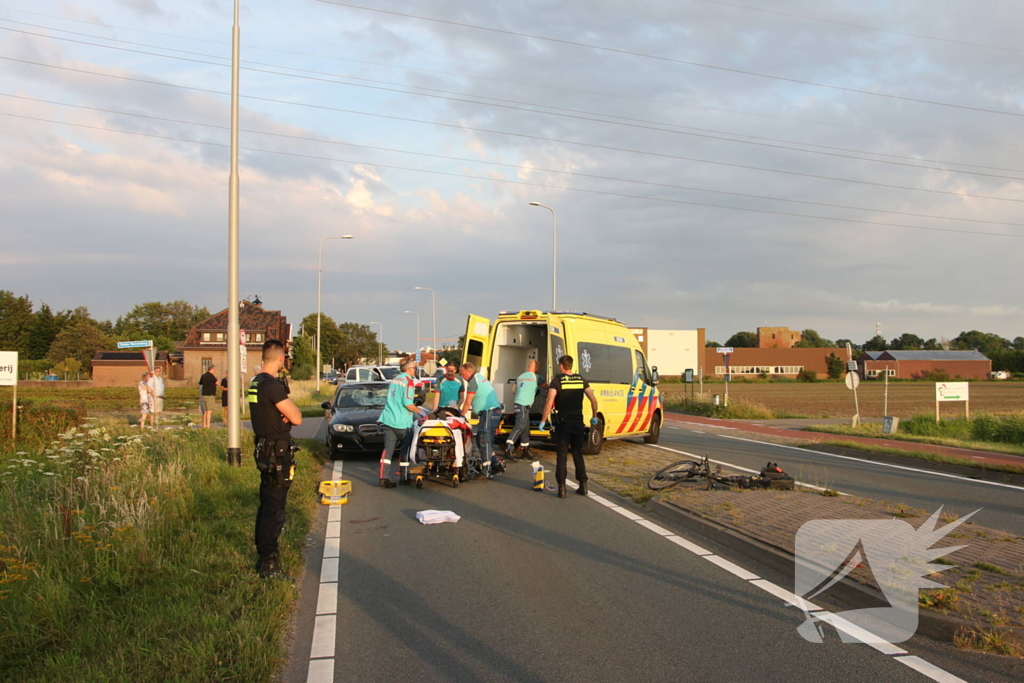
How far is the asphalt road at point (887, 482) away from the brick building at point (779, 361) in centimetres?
10142

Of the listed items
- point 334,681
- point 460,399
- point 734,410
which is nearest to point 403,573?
point 334,681

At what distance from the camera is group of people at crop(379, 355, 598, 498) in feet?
33.5

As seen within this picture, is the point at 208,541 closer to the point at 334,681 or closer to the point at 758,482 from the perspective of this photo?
the point at 334,681

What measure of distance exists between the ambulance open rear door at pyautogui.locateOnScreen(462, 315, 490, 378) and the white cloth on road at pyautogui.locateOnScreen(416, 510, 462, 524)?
6484mm

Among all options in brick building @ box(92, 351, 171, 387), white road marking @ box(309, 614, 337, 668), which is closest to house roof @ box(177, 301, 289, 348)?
brick building @ box(92, 351, 171, 387)

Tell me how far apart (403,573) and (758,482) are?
222 inches

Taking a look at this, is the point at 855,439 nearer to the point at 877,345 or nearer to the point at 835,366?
the point at 835,366

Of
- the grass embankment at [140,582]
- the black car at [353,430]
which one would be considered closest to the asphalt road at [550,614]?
the grass embankment at [140,582]

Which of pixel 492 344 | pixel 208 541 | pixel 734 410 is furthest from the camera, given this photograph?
pixel 734 410

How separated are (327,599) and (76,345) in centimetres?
9147

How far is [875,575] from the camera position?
5.85m

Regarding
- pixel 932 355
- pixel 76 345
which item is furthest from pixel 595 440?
pixel 932 355

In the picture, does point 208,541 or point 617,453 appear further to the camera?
point 617,453

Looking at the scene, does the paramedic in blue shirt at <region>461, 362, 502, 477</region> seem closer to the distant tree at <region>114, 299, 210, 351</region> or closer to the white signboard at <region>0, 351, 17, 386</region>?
the white signboard at <region>0, 351, 17, 386</region>
